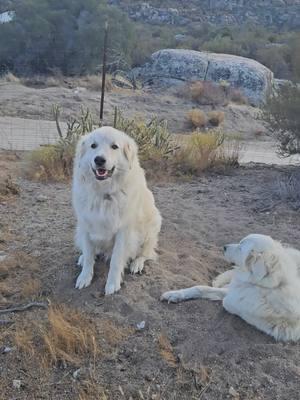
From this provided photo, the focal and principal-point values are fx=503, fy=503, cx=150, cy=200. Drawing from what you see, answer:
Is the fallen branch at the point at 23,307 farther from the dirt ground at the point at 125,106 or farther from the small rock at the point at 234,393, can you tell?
the dirt ground at the point at 125,106

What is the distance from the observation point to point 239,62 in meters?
23.1

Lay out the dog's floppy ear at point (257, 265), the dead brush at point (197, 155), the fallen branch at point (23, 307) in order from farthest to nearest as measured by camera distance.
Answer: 1. the dead brush at point (197, 155)
2. the fallen branch at point (23, 307)
3. the dog's floppy ear at point (257, 265)

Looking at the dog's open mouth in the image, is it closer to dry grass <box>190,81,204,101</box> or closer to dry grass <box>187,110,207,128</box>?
dry grass <box>187,110,207,128</box>

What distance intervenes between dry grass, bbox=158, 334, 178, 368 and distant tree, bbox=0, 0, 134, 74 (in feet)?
72.3

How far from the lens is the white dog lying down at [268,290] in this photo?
3834 millimetres

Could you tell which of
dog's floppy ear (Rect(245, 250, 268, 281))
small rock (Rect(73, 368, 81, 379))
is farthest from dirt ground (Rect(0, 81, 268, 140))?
small rock (Rect(73, 368, 81, 379))

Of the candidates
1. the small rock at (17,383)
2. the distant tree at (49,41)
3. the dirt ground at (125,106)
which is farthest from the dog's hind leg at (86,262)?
the distant tree at (49,41)

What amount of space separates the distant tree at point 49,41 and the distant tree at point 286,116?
624 inches

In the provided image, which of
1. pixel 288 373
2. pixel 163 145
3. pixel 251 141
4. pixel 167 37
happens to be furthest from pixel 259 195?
pixel 167 37

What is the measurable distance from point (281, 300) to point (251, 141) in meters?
13.1

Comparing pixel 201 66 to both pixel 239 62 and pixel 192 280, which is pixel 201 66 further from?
pixel 192 280

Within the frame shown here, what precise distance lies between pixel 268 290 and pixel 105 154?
5.60 feet

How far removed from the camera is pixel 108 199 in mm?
4402

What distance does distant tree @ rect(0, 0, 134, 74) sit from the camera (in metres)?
24.5
